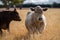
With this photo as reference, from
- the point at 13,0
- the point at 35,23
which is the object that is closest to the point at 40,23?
the point at 35,23

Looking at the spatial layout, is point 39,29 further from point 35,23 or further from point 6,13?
point 6,13

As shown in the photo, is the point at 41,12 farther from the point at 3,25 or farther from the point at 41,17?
the point at 3,25

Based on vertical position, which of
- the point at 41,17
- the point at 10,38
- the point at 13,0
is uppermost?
the point at 41,17

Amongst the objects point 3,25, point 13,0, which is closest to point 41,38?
point 3,25

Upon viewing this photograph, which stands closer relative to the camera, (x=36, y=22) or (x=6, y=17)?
(x=36, y=22)

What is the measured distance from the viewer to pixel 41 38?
10000 mm

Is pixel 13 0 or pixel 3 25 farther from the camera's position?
pixel 13 0

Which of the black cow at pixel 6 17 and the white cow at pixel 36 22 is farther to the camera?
the black cow at pixel 6 17

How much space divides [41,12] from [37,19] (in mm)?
355

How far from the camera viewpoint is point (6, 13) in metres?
12.1

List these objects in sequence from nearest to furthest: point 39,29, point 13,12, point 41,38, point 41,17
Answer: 1. point 41,38
2. point 41,17
3. point 39,29
4. point 13,12

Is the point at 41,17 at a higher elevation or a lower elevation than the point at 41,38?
higher

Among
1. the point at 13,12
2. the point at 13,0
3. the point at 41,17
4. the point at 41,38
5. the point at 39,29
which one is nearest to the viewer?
the point at 41,38

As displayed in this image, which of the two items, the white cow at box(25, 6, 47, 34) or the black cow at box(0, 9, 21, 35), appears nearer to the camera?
the white cow at box(25, 6, 47, 34)
